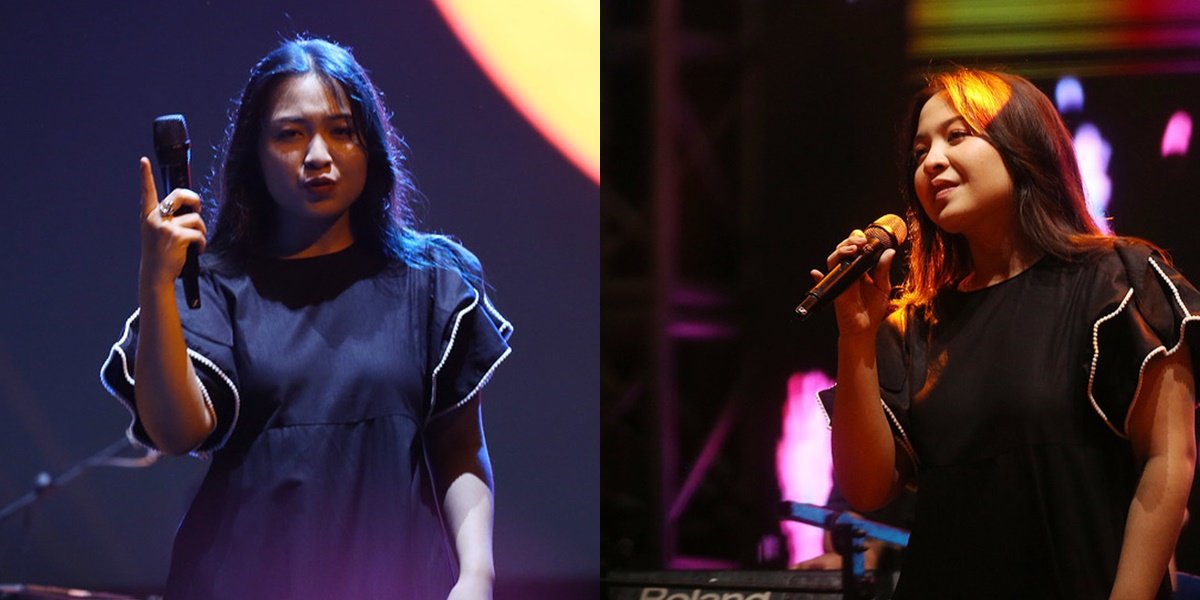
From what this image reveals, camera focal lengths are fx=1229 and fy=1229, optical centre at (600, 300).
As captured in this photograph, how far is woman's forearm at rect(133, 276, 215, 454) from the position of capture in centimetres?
252

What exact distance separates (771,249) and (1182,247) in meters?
1.02

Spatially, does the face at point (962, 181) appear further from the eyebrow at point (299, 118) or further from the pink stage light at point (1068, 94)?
the eyebrow at point (299, 118)

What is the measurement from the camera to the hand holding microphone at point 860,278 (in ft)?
6.47

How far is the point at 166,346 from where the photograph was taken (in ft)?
8.28

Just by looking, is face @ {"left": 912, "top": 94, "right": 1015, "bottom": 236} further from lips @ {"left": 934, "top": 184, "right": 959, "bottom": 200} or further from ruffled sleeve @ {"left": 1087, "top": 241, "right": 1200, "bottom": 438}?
ruffled sleeve @ {"left": 1087, "top": 241, "right": 1200, "bottom": 438}

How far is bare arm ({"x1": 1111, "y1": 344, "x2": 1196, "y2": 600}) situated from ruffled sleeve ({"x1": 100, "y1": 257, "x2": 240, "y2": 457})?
1.76m

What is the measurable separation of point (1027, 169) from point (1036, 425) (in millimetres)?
430

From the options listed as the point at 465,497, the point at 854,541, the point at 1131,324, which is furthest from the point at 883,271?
the point at 465,497

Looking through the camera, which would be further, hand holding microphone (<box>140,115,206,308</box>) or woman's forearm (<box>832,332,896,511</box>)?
hand holding microphone (<box>140,115,206,308</box>)

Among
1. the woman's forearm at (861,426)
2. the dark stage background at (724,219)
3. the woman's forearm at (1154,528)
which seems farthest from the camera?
the dark stage background at (724,219)

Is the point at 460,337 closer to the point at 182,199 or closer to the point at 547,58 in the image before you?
the point at 182,199


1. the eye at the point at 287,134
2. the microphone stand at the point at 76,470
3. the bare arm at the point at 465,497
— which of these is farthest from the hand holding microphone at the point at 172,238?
the bare arm at the point at 465,497

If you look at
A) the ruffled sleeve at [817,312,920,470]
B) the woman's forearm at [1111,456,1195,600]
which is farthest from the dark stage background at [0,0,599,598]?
the woman's forearm at [1111,456,1195,600]

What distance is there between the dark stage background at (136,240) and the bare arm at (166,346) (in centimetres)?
18
